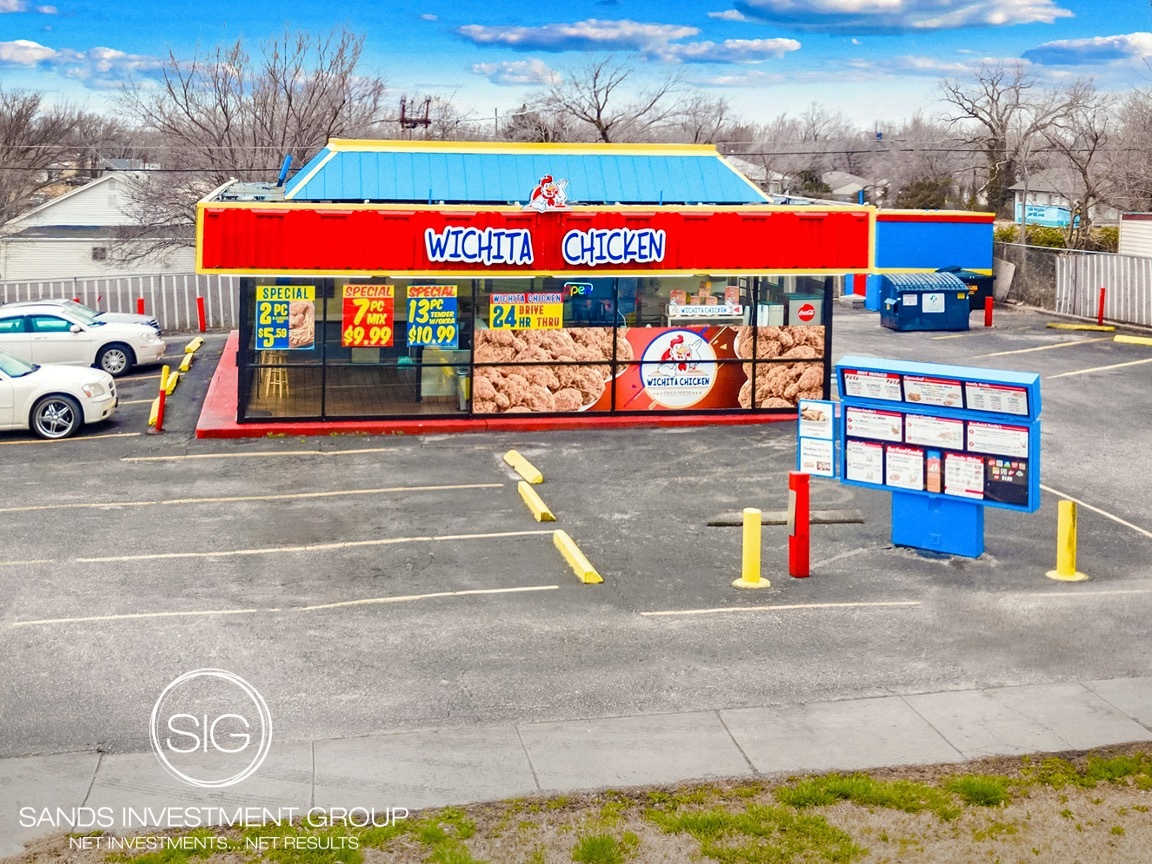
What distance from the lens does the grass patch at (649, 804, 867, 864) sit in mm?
7895

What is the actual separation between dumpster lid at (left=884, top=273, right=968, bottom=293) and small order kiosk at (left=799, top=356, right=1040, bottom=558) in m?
20.5

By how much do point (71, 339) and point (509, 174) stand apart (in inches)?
415

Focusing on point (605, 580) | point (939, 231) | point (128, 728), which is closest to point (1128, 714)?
point (605, 580)

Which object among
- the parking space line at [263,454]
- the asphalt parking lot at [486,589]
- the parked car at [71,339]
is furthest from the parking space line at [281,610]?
the parked car at [71,339]

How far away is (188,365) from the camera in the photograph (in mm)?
28828

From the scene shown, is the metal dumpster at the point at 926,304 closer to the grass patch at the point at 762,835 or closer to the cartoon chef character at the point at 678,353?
the cartoon chef character at the point at 678,353

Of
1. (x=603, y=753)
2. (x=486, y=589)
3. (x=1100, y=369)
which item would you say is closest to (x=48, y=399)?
(x=486, y=589)

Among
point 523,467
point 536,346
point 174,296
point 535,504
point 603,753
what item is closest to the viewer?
point 603,753

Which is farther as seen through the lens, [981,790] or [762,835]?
[981,790]

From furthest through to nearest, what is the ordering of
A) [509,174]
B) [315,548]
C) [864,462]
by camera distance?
1. [509,174]
2. [315,548]
3. [864,462]

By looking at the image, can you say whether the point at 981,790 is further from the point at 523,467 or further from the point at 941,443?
the point at 523,467

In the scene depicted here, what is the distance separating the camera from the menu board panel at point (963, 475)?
14.1 metres

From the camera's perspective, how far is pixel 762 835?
8.14 metres

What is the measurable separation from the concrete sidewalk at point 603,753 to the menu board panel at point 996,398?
147 inches
